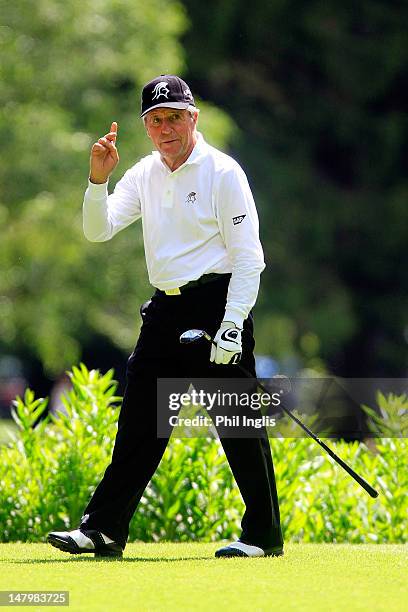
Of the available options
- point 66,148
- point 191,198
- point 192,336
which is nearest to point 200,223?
Answer: point 191,198

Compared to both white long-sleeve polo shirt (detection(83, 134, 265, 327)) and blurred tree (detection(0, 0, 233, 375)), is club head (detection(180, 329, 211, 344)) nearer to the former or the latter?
white long-sleeve polo shirt (detection(83, 134, 265, 327))

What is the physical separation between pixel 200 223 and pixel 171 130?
0.43 meters

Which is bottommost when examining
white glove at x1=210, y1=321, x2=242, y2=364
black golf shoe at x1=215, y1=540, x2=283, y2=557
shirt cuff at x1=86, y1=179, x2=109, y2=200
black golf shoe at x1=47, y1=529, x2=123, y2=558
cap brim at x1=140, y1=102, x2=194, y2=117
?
black golf shoe at x1=215, y1=540, x2=283, y2=557

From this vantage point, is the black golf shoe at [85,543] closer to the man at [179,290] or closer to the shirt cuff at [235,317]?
the man at [179,290]

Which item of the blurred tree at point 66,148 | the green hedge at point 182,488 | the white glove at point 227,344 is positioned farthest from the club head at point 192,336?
Answer: the blurred tree at point 66,148

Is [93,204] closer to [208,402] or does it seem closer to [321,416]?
[208,402]

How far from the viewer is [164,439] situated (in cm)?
623

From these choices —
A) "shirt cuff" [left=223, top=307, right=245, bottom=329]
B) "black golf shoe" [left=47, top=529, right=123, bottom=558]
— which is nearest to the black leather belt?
"shirt cuff" [left=223, top=307, right=245, bottom=329]

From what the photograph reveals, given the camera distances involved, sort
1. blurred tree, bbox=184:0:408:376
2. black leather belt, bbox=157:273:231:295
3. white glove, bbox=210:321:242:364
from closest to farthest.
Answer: white glove, bbox=210:321:242:364
black leather belt, bbox=157:273:231:295
blurred tree, bbox=184:0:408:376

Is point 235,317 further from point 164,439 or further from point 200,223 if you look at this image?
point 164,439

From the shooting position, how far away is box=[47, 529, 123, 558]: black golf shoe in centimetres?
604

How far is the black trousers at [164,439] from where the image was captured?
20.0 feet

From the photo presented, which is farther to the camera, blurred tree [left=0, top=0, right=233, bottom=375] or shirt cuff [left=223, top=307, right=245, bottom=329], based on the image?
blurred tree [left=0, top=0, right=233, bottom=375]

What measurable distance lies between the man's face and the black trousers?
23.8 inches
